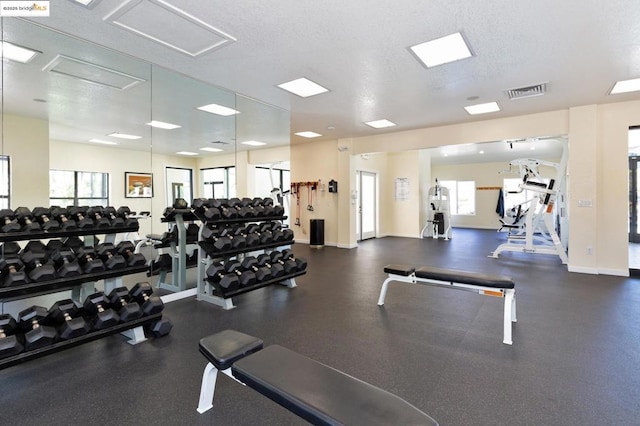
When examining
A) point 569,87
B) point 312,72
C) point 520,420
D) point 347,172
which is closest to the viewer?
point 520,420

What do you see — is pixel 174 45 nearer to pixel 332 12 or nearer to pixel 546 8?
pixel 332 12

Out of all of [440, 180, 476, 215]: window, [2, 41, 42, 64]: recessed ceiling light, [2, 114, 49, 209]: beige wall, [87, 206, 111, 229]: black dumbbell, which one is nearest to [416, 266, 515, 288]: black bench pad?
[87, 206, 111, 229]: black dumbbell

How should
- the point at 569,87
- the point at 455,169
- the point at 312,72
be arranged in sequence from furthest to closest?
1. the point at 455,169
2. the point at 569,87
3. the point at 312,72

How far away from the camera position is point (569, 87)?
413cm

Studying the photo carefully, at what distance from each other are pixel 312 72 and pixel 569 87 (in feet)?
10.8

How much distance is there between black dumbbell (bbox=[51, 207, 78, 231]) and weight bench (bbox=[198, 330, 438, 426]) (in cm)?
184

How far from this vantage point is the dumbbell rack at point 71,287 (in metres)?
2.12

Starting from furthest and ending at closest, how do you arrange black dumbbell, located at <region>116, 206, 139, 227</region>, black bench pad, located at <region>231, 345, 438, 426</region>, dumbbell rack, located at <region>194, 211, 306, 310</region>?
dumbbell rack, located at <region>194, 211, 306, 310</region> < black dumbbell, located at <region>116, 206, 139, 227</region> < black bench pad, located at <region>231, 345, 438, 426</region>

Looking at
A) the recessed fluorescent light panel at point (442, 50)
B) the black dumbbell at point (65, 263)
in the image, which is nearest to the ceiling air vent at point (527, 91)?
the recessed fluorescent light panel at point (442, 50)

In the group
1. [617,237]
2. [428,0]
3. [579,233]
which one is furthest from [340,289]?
[617,237]

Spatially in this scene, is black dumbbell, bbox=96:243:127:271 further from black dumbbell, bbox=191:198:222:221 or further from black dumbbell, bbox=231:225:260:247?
black dumbbell, bbox=231:225:260:247

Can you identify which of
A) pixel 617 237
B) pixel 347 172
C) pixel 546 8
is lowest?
pixel 617 237

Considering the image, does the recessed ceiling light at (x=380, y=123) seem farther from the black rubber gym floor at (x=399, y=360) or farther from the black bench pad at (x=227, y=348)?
the black bench pad at (x=227, y=348)

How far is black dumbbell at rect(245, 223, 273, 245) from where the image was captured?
13.5ft
